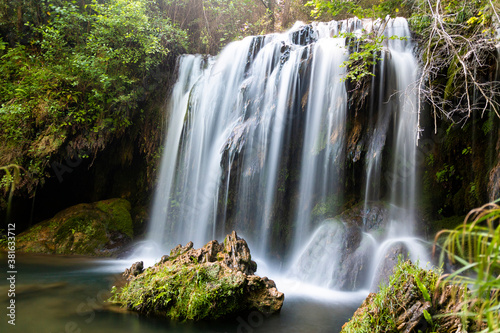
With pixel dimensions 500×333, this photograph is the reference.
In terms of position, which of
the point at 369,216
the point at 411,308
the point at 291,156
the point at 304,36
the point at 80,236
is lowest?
the point at 80,236

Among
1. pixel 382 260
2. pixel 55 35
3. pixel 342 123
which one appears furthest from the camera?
pixel 55 35

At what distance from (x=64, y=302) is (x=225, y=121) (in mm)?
5917

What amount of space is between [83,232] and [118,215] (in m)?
1.06

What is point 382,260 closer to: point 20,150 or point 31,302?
point 31,302


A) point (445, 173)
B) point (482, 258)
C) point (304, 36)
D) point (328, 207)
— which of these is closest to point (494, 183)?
point (445, 173)

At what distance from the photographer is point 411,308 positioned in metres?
2.83

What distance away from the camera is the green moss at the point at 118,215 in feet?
30.0

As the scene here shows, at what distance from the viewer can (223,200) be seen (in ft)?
27.1

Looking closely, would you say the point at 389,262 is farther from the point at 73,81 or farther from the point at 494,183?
the point at 73,81

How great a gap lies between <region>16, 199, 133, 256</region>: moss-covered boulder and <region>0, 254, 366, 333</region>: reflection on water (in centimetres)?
238

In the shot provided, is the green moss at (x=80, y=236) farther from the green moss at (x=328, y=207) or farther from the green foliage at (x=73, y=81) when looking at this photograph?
the green moss at (x=328, y=207)

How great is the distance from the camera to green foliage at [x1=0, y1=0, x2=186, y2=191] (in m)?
8.26

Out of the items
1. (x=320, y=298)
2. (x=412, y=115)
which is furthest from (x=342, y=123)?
(x=320, y=298)

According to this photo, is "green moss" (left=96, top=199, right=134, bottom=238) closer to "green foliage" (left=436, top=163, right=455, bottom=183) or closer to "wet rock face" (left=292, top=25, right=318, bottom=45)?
"wet rock face" (left=292, top=25, right=318, bottom=45)
